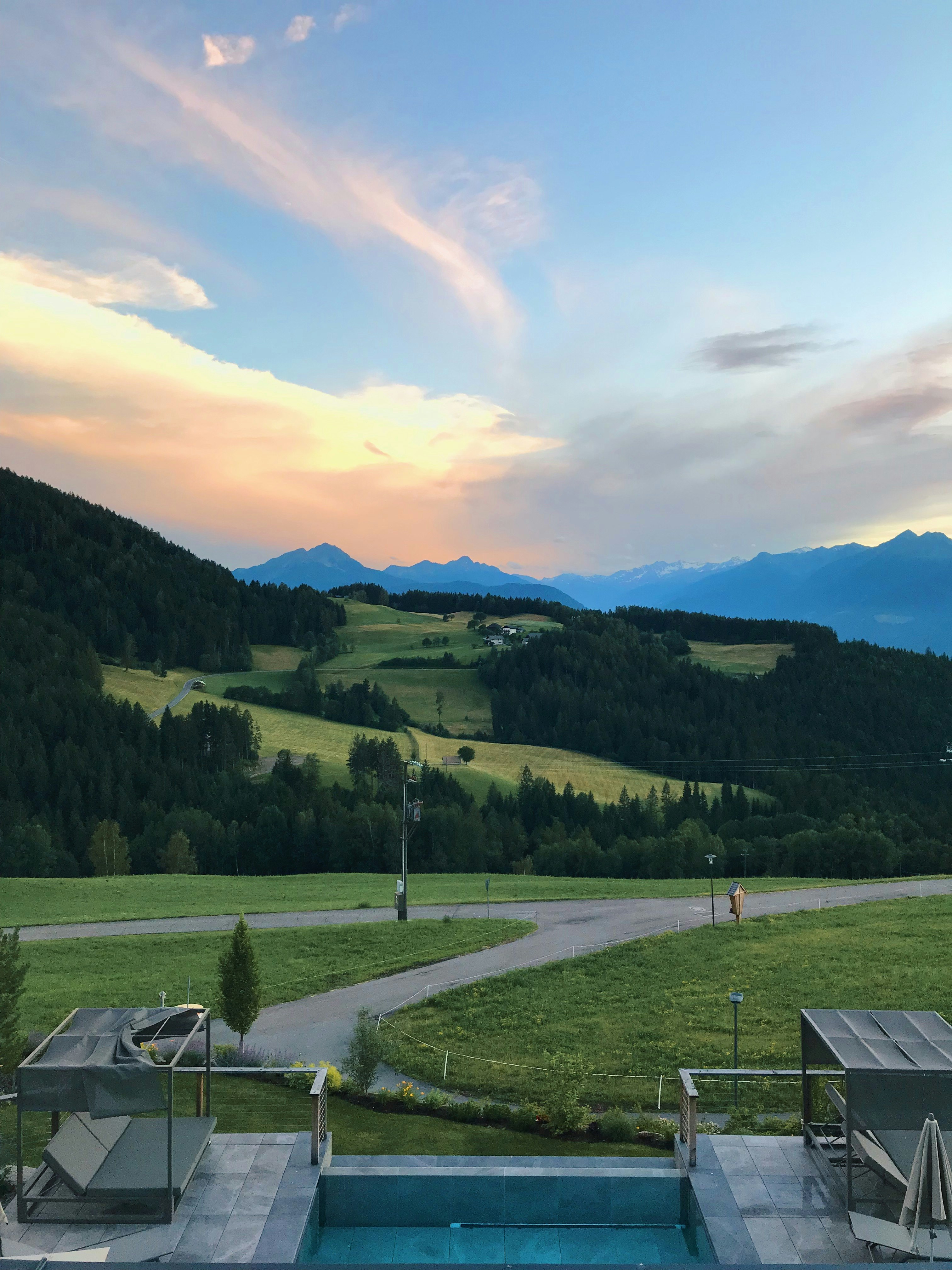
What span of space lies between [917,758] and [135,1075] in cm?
16383

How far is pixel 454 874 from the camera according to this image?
236 ft

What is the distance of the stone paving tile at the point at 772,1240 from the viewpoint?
1173 cm

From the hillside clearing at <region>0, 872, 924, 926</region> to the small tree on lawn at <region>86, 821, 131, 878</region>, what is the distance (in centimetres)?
1474

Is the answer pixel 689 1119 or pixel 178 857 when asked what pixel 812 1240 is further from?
pixel 178 857

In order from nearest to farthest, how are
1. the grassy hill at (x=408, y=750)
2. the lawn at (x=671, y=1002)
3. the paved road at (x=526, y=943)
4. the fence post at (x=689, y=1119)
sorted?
the fence post at (x=689, y=1119), the lawn at (x=671, y=1002), the paved road at (x=526, y=943), the grassy hill at (x=408, y=750)

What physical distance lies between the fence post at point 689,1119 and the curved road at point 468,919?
14430mm

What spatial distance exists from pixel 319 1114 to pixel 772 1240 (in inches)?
290

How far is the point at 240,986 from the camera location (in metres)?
24.8

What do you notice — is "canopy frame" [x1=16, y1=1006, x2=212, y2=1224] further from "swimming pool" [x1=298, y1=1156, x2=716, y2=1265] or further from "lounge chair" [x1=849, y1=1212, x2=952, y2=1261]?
"lounge chair" [x1=849, y1=1212, x2=952, y2=1261]

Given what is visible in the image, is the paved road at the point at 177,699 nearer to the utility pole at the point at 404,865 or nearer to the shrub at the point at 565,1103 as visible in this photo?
the utility pole at the point at 404,865

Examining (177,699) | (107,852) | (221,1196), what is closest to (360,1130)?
(221,1196)

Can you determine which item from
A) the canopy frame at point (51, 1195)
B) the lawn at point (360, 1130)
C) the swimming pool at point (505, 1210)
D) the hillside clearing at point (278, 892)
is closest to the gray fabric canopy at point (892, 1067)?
the swimming pool at point (505, 1210)

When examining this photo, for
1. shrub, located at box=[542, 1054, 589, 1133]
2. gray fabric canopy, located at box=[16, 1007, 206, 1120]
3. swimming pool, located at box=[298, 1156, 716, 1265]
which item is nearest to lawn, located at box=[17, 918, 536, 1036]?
shrub, located at box=[542, 1054, 589, 1133]

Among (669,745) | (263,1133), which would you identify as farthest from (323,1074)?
(669,745)
